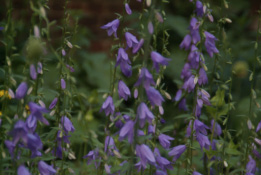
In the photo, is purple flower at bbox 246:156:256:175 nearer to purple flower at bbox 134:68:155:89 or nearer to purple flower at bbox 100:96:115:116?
purple flower at bbox 100:96:115:116

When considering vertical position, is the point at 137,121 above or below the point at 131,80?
above

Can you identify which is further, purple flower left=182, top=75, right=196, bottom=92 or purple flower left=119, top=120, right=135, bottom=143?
purple flower left=182, top=75, right=196, bottom=92

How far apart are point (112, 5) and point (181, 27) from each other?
1.11 metres

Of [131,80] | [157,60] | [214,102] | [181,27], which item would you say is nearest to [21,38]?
[131,80]

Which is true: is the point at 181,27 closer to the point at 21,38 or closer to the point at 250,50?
the point at 250,50

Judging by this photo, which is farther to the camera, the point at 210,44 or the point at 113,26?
the point at 210,44

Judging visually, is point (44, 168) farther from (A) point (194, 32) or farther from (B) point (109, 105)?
(A) point (194, 32)

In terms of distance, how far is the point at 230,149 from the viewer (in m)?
2.44

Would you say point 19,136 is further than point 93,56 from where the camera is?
No

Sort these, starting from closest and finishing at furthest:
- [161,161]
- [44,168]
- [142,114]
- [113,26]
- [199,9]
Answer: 1. [142,114]
2. [44,168]
3. [161,161]
4. [113,26]
5. [199,9]

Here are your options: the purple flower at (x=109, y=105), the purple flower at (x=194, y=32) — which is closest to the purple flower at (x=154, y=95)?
the purple flower at (x=109, y=105)

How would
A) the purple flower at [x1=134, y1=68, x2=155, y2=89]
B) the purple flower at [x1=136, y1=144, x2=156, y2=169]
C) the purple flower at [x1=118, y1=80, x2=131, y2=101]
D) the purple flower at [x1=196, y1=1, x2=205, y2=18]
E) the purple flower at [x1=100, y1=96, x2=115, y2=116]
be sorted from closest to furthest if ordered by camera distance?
the purple flower at [x1=134, y1=68, x2=155, y2=89], the purple flower at [x1=136, y1=144, x2=156, y2=169], the purple flower at [x1=100, y1=96, x2=115, y2=116], the purple flower at [x1=118, y1=80, x2=131, y2=101], the purple flower at [x1=196, y1=1, x2=205, y2=18]

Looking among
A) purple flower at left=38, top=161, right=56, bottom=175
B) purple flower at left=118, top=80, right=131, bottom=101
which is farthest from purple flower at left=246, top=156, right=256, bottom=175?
purple flower at left=38, top=161, right=56, bottom=175

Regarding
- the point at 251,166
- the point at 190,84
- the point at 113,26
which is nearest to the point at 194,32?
the point at 190,84
